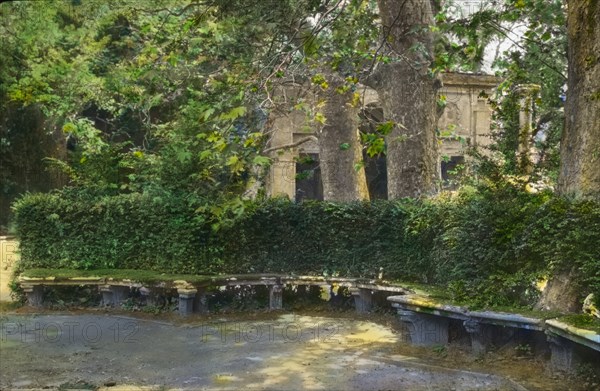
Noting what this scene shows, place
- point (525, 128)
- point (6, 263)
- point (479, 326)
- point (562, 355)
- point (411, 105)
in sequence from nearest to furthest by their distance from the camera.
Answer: point (562, 355) < point (479, 326) < point (525, 128) < point (411, 105) < point (6, 263)

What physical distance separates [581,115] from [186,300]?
7.35 m

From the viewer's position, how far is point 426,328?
31.9 ft

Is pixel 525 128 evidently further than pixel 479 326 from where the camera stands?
Yes

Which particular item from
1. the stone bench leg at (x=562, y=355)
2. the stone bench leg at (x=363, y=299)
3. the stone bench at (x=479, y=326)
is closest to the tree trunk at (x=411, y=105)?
the stone bench leg at (x=363, y=299)

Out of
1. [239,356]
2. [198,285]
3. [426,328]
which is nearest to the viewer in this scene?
[239,356]

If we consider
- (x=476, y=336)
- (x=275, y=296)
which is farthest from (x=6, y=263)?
(x=476, y=336)

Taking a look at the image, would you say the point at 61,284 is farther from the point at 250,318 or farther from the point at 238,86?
the point at 238,86

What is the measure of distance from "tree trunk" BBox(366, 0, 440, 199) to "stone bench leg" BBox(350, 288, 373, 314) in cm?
285

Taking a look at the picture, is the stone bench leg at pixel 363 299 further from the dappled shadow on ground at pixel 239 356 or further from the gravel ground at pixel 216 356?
the gravel ground at pixel 216 356

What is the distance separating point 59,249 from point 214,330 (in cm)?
469

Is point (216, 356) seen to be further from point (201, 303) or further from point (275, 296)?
point (275, 296)

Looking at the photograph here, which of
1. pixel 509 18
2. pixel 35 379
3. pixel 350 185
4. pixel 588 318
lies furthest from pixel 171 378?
pixel 350 185

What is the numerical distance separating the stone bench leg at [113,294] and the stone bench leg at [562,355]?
8.38 m

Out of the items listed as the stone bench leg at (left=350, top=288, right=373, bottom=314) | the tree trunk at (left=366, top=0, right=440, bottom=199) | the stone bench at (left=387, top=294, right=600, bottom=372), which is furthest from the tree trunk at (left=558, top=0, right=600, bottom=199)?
the tree trunk at (left=366, top=0, right=440, bottom=199)
